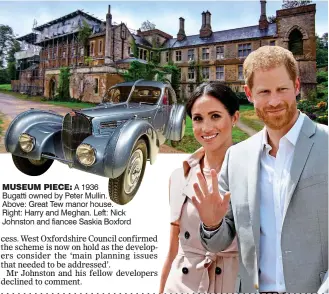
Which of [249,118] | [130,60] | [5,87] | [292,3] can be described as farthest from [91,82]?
[292,3]

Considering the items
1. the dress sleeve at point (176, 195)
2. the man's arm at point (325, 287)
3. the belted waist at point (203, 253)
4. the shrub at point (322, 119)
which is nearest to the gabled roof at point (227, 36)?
the shrub at point (322, 119)

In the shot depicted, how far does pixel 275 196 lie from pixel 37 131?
1866mm

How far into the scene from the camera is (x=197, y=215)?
1.46m

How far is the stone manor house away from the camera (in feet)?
8.13

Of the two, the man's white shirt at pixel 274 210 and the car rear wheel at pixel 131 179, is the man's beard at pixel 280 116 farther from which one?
the car rear wheel at pixel 131 179

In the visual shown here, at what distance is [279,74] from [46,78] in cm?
222

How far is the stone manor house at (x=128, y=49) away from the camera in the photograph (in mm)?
2479

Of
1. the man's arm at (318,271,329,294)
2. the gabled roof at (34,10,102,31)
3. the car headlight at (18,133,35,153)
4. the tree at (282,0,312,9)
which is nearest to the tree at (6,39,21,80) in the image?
the gabled roof at (34,10,102,31)

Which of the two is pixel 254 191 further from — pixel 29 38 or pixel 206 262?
pixel 29 38

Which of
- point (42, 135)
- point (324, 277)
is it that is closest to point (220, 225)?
point (324, 277)

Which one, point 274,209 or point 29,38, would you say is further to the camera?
point 29,38

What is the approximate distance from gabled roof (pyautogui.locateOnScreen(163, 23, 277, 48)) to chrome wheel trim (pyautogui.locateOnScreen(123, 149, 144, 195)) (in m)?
0.97

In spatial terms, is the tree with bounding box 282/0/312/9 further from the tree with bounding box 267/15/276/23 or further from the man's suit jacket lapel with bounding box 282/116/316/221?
the man's suit jacket lapel with bounding box 282/116/316/221

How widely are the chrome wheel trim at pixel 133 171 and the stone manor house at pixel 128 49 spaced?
0.62m
